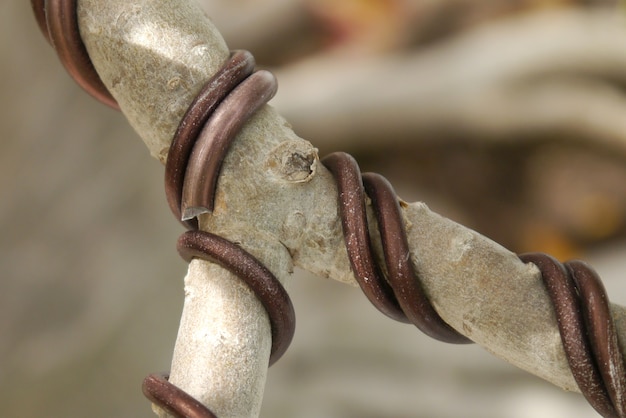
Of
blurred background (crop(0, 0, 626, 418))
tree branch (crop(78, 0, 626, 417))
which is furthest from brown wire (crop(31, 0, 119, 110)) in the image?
blurred background (crop(0, 0, 626, 418))

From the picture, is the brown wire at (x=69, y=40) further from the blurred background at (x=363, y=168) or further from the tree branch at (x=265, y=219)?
the blurred background at (x=363, y=168)

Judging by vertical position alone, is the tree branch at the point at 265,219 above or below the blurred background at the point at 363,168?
below

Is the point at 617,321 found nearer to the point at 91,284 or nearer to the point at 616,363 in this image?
the point at 616,363

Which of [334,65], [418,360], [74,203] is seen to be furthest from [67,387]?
[334,65]

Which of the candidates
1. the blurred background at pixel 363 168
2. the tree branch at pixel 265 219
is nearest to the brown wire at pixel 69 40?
the tree branch at pixel 265 219

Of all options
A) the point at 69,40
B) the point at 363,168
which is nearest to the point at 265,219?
the point at 69,40

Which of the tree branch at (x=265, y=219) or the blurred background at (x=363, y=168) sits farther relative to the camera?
the blurred background at (x=363, y=168)

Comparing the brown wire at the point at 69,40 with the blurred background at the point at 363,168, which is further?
the blurred background at the point at 363,168
